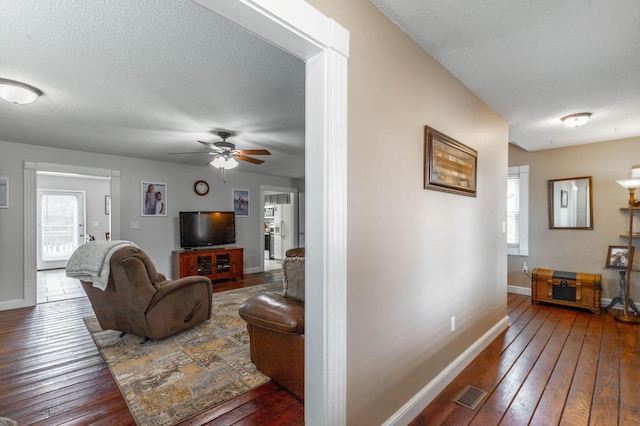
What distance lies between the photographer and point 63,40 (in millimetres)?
1776

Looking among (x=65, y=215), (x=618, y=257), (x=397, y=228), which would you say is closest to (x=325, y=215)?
(x=397, y=228)

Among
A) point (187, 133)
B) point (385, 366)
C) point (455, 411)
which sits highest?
point (187, 133)

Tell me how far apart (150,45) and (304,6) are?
121 cm

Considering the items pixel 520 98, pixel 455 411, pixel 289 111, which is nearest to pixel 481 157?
pixel 520 98

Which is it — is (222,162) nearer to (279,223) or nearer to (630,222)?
(279,223)

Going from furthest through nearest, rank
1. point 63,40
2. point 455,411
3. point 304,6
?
point 455,411 → point 63,40 → point 304,6

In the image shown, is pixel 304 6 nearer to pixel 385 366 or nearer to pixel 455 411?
pixel 385 366

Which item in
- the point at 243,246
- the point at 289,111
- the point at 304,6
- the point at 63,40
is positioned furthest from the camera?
the point at 243,246

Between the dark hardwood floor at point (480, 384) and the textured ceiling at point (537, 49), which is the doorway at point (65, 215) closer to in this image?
the dark hardwood floor at point (480, 384)

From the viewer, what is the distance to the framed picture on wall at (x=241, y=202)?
6691 millimetres

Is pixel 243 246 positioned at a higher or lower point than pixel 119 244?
lower

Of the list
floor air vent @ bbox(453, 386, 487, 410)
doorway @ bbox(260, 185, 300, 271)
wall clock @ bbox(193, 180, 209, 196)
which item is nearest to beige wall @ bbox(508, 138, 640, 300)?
floor air vent @ bbox(453, 386, 487, 410)

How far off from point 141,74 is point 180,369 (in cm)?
234

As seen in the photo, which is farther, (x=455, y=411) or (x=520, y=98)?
(x=520, y=98)
